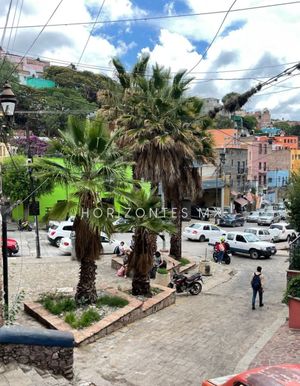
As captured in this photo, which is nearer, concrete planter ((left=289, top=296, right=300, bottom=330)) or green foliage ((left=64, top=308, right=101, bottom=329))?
green foliage ((left=64, top=308, right=101, bottom=329))

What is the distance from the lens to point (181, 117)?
66.9 ft

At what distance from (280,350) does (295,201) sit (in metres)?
6.32

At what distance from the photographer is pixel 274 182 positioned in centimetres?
7269

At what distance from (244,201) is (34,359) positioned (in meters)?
53.7

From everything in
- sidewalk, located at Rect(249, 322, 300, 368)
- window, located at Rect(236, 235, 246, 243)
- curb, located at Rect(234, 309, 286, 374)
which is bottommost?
curb, located at Rect(234, 309, 286, 374)

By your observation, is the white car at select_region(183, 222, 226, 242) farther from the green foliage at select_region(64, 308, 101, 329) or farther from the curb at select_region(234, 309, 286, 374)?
the green foliage at select_region(64, 308, 101, 329)

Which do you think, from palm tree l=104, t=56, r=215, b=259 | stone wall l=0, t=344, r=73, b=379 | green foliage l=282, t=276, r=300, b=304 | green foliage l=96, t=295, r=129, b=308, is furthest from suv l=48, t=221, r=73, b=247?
stone wall l=0, t=344, r=73, b=379

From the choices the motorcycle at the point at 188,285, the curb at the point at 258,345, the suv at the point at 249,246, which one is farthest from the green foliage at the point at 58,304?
the suv at the point at 249,246

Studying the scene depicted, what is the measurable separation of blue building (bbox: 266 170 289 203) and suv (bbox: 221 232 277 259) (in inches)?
1748

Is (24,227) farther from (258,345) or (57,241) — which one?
(258,345)

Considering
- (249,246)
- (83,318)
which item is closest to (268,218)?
(249,246)

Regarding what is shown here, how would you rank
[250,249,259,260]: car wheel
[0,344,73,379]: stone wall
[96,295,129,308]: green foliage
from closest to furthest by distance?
1. [0,344,73,379]: stone wall
2. [96,295,129,308]: green foliage
3. [250,249,259,260]: car wheel

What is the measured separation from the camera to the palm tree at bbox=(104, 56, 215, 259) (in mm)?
19156

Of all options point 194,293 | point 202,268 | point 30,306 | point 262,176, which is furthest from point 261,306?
point 262,176
